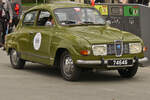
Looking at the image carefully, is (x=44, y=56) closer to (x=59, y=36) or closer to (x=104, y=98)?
(x=59, y=36)

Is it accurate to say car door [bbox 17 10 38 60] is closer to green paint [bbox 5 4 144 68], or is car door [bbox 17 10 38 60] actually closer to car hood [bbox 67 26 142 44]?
green paint [bbox 5 4 144 68]

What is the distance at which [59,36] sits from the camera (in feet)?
35.2

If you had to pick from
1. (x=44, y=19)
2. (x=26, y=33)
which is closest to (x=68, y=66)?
(x=44, y=19)

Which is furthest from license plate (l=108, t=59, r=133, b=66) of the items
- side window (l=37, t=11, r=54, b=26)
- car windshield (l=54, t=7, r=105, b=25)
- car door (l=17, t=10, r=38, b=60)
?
car door (l=17, t=10, r=38, b=60)

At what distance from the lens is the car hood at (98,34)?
33.4ft

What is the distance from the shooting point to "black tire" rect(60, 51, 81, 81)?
10320 mm

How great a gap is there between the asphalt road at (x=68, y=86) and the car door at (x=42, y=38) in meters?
0.44

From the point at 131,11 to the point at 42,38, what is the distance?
358cm

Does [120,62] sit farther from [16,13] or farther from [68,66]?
[16,13]

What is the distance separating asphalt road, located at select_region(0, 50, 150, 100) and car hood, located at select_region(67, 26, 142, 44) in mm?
860

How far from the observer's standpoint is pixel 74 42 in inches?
402

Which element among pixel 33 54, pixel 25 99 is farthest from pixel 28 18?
pixel 25 99

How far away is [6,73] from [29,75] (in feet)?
2.13

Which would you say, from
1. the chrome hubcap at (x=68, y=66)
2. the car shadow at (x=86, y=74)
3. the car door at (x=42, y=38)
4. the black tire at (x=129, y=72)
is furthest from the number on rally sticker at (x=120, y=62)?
the car door at (x=42, y=38)
